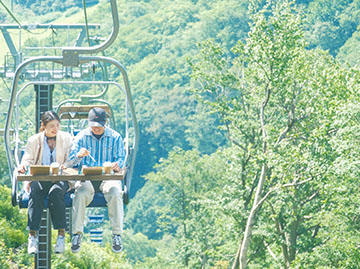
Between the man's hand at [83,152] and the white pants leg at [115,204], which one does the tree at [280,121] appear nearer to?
the white pants leg at [115,204]

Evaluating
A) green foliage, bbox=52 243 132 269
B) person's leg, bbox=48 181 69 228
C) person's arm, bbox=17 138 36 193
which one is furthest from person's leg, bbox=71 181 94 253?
green foliage, bbox=52 243 132 269

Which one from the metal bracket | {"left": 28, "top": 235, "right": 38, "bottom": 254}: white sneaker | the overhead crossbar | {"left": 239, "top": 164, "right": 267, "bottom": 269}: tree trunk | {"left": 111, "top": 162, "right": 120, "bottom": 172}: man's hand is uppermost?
{"left": 239, "top": 164, "right": 267, "bottom": 269}: tree trunk

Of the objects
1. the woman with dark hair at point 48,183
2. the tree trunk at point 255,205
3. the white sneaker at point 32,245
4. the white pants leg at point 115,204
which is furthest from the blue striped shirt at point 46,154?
the tree trunk at point 255,205

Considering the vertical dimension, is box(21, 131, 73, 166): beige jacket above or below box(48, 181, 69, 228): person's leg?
above

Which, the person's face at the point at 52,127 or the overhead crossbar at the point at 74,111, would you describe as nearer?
the person's face at the point at 52,127

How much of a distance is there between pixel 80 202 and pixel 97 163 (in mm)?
462

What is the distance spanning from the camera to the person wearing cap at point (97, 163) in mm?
7590

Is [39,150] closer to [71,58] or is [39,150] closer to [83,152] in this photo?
[83,152]

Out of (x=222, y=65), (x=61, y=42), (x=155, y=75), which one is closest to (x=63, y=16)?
(x=61, y=42)

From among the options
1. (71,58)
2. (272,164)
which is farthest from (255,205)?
(71,58)

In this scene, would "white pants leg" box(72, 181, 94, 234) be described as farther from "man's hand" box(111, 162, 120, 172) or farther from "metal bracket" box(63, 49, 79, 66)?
"metal bracket" box(63, 49, 79, 66)

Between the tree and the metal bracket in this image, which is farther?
the tree

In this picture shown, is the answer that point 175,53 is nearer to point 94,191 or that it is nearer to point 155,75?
point 155,75

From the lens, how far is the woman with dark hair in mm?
7590
